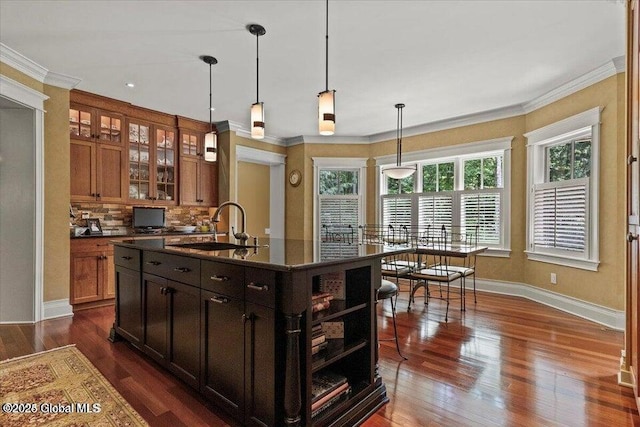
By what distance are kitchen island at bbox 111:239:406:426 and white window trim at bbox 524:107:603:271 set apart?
3.21 metres

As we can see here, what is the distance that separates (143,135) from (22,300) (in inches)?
101

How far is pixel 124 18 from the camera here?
275 centimetres

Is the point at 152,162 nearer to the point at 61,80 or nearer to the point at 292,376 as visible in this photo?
the point at 61,80

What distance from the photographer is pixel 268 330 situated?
161 centimetres

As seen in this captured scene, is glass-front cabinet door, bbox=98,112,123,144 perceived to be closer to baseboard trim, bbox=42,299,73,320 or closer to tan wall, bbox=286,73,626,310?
baseboard trim, bbox=42,299,73,320

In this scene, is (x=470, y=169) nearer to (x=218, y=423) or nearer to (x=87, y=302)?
(x=218, y=423)

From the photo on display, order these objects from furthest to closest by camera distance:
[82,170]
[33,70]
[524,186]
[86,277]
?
[524,186]
[82,170]
[86,277]
[33,70]

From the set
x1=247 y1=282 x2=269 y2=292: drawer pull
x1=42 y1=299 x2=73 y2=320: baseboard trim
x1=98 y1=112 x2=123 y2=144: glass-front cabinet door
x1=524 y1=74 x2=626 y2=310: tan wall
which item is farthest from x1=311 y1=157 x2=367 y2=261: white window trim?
x1=247 y1=282 x2=269 y2=292: drawer pull

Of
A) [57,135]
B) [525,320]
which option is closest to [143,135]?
[57,135]

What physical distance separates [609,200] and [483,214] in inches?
67.8

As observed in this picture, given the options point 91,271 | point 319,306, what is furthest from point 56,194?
point 319,306

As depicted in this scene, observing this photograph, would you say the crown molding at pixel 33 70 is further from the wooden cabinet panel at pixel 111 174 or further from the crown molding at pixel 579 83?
the crown molding at pixel 579 83

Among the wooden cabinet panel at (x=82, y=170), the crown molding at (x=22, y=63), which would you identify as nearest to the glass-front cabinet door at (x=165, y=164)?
the wooden cabinet panel at (x=82, y=170)

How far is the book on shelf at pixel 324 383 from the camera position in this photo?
174 cm
